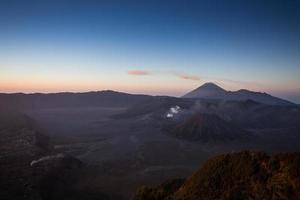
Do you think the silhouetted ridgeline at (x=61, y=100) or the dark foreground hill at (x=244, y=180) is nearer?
the dark foreground hill at (x=244, y=180)

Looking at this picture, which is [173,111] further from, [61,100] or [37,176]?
[37,176]

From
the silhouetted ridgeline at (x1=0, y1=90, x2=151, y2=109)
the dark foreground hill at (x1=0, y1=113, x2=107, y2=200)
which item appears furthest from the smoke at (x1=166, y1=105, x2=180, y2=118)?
the dark foreground hill at (x1=0, y1=113, x2=107, y2=200)

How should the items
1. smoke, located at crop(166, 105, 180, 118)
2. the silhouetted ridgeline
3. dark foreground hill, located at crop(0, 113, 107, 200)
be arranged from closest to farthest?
dark foreground hill, located at crop(0, 113, 107, 200) < smoke, located at crop(166, 105, 180, 118) < the silhouetted ridgeline

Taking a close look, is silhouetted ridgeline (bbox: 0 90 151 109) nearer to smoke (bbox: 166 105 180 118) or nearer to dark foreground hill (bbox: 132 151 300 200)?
smoke (bbox: 166 105 180 118)

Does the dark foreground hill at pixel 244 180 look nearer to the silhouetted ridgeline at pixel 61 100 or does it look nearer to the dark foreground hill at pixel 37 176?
the dark foreground hill at pixel 37 176

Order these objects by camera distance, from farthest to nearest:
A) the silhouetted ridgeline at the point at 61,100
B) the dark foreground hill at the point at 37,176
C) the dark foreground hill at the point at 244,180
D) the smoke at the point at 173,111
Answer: the silhouetted ridgeline at the point at 61,100, the smoke at the point at 173,111, the dark foreground hill at the point at 37,176, the dark foreground hill at the point at 244,180

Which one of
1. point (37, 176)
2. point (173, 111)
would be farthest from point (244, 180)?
point (173, 111)

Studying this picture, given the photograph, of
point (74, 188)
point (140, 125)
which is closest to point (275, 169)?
point (74, 188)

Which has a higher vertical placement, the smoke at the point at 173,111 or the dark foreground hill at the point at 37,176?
the smoke at the point at 173,111

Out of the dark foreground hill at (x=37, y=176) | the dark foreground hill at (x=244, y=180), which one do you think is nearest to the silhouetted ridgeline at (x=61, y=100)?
the dark foreground hill at (x=37, y=176)
